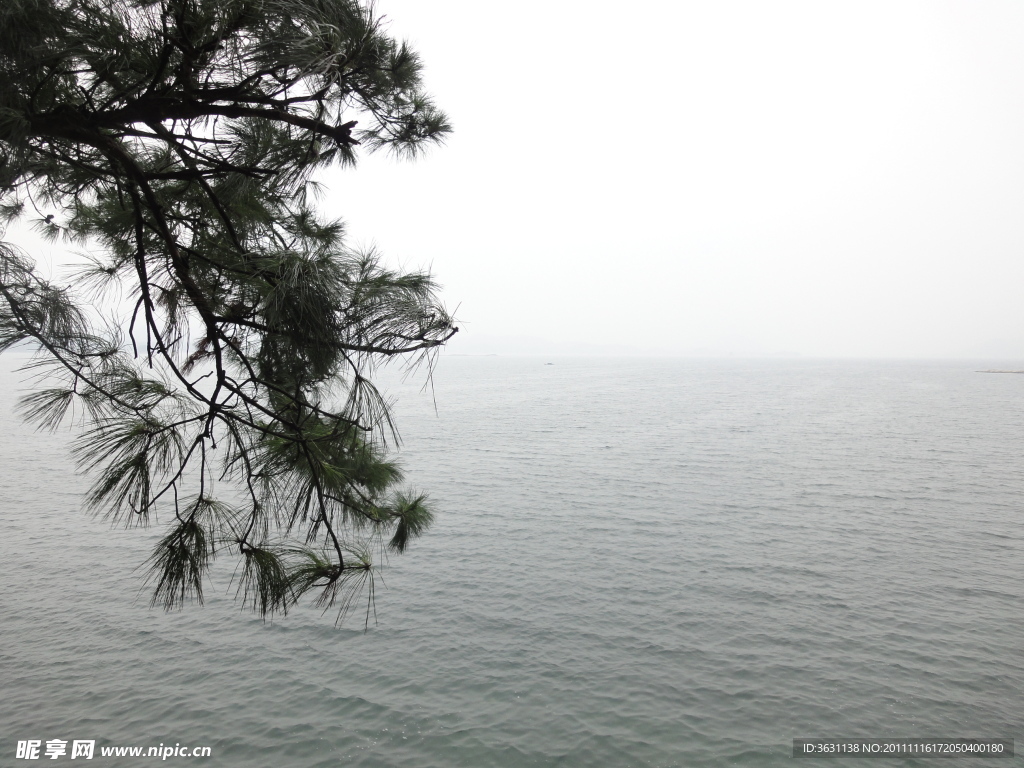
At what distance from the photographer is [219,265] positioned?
121 inches

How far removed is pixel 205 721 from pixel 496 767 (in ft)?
13.6

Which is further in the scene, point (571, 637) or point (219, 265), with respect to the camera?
point (571, 637)

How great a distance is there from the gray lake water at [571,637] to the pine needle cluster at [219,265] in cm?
617

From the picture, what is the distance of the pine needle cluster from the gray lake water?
6171mm

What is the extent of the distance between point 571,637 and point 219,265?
10.4 m

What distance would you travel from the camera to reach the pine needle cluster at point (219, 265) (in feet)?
9.86

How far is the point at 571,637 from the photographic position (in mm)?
11828

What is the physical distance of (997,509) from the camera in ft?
68.4

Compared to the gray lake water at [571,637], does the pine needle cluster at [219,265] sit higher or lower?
higher

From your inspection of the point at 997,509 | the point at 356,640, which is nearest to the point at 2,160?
the point at 356,640

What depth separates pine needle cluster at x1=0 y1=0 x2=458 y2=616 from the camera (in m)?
3.00

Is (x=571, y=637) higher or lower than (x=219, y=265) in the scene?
lower

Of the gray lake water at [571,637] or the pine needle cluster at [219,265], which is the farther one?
the gray lake water at [571,637]

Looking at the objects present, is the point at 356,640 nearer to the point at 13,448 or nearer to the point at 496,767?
the point at 496,767
